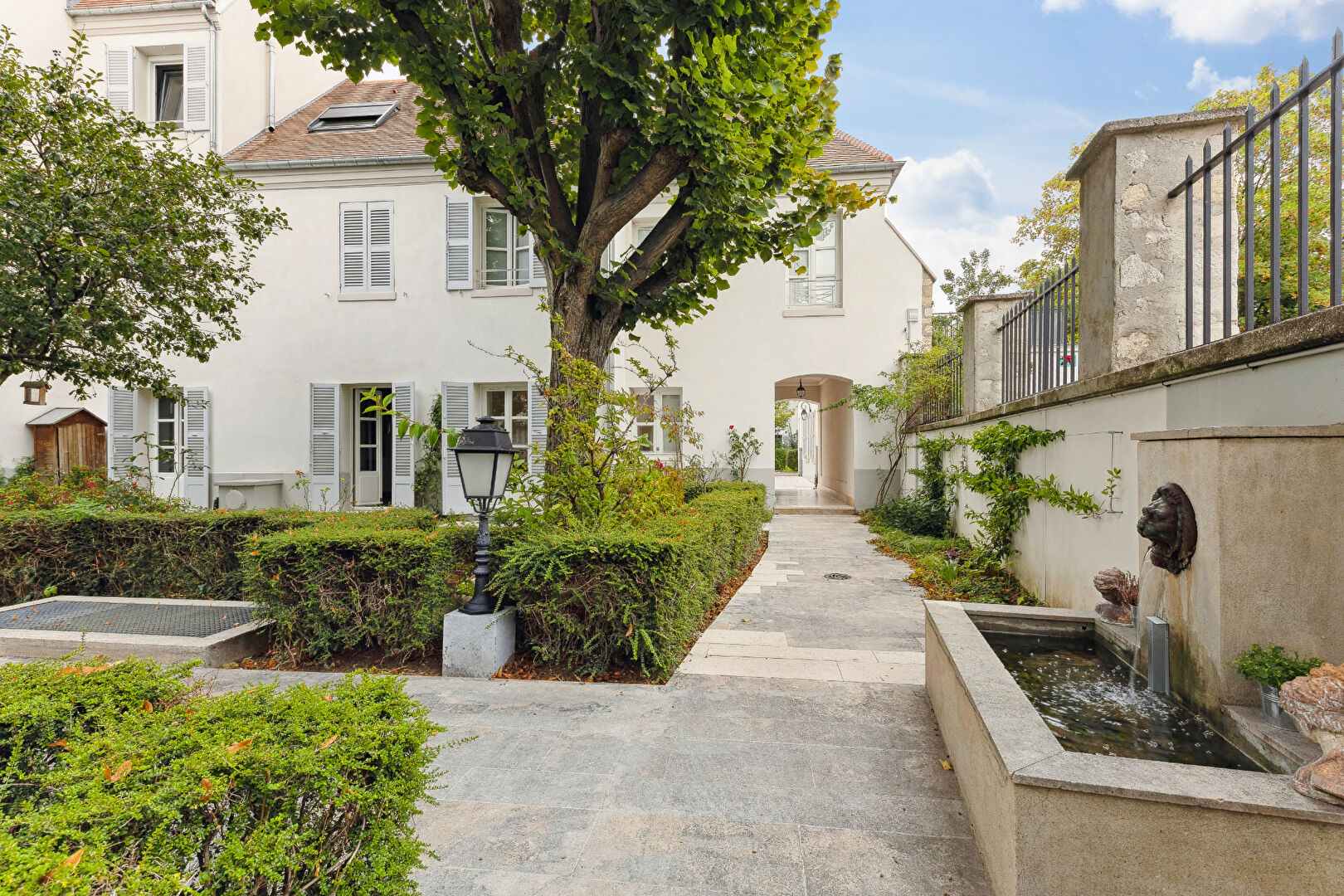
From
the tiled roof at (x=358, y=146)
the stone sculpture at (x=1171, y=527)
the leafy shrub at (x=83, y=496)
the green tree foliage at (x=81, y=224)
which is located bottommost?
the leafy shrub at (x=83, y=496)

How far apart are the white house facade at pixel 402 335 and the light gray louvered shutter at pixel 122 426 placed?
0.03m

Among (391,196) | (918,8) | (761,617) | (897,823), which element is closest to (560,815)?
(897,823)

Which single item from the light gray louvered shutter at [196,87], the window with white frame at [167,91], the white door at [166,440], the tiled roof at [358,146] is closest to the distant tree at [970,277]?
the tiled roof at [358,146]

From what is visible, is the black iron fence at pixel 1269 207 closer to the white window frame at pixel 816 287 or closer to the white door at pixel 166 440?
the white window frame at pixel 816 287

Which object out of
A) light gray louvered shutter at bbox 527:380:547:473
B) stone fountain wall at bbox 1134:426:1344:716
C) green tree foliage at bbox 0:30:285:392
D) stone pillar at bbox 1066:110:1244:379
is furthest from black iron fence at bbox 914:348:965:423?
green tree foliage at bbox 0:30:285:392

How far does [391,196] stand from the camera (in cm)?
1117

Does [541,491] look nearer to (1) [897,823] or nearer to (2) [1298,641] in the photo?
→ (1) [897,823]

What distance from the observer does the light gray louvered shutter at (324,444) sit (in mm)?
11008

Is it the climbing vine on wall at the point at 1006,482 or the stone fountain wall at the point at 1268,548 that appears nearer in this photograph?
the stone fountain wall at the point at 1268,548

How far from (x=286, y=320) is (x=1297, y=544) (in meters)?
13.3

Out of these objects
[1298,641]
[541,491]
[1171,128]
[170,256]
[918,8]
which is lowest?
[1298,641]

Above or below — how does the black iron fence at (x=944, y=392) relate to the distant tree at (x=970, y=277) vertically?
below

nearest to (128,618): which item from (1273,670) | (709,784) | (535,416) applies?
(709,784)

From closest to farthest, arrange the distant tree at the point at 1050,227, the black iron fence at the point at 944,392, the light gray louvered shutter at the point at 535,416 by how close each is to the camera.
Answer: the black iron fence at the point at 944,392 < the light gray louvered shutter at the point at 535,416 < the distant tree at the point at 1050,227
